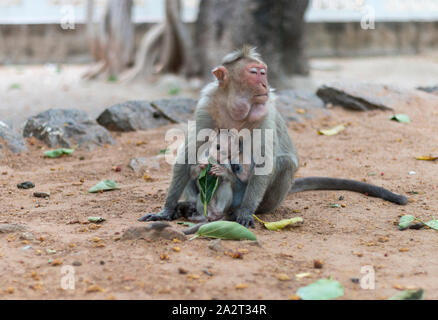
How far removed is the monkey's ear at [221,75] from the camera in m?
4.40

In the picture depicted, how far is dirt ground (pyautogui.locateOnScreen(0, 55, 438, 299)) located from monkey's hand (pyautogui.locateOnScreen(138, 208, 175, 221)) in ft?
0.38

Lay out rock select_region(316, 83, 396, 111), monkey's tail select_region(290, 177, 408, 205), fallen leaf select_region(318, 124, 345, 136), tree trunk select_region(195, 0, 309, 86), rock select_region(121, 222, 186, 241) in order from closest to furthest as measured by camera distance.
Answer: rock select_region(121, 222, 186, 241), monkey's tail select_region(290, 177, 408, 205), fallen leaf select_region(318, 124, 345, 136), rock select_region(316, 83, 396, 111), tree trunk select_region(195, 0, 309, 86)

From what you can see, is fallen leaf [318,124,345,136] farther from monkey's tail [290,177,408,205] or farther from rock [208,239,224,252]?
rock [208,239,224,252]

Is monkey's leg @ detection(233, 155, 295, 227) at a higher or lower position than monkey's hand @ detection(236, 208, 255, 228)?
higher

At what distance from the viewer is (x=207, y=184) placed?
4500 millimetres

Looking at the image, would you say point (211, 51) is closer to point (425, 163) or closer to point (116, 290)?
point (425, 163)

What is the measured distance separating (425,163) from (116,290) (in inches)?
167

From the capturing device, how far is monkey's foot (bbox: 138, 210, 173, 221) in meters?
4.58

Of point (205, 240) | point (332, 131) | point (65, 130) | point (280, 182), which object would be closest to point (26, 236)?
point (205, 240)

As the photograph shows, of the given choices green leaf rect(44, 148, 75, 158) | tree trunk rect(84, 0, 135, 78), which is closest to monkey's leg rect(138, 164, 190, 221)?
green leaf rect(44, 148, 75, 158)

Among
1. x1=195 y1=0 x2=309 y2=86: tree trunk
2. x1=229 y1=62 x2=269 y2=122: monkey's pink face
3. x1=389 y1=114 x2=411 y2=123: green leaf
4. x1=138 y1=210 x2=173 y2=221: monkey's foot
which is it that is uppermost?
x1=195 y1=0 x2=309 y2=86: tree trunk

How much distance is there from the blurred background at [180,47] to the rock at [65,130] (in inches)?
19.2
